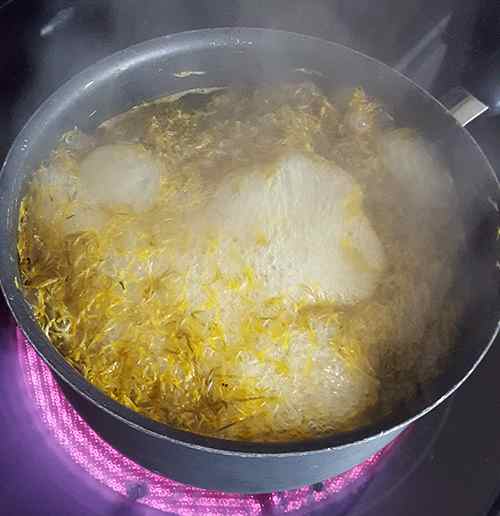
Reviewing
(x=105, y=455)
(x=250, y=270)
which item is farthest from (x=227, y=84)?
(x=105, y=455)

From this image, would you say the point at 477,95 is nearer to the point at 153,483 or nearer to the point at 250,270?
the point at 250,270

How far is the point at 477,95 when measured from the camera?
1.16m

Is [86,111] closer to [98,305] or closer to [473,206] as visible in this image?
[98,305]

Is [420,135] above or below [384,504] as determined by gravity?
above

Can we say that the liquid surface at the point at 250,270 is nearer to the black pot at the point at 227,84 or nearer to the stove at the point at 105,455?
the black pot at the point at 227,84

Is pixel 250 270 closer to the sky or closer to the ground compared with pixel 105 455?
closer to the sky

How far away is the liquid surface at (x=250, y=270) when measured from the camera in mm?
1023

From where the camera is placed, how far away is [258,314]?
3.49 feet

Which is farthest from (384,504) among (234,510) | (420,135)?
A: (420,135)

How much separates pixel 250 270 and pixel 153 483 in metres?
0.45

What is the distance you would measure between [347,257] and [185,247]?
0.85 feet

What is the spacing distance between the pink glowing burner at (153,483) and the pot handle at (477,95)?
624 mm

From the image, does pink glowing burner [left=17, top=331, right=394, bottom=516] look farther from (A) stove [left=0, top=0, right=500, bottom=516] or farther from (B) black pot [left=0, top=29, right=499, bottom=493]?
(B) black pot [left=0, top=29, right=499, bottom=493]

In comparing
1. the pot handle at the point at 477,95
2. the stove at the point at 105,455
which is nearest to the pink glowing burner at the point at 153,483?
the stove at the point at 105,455
